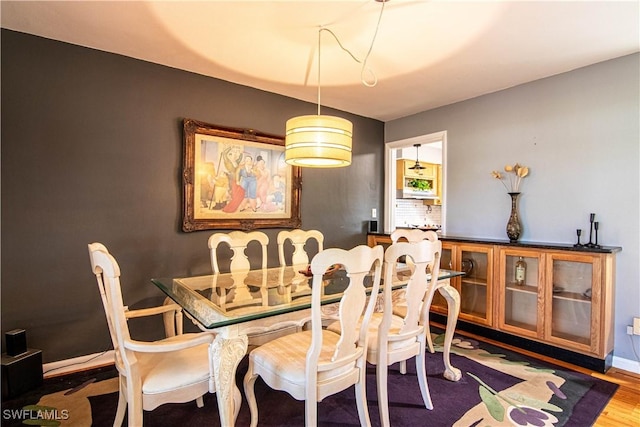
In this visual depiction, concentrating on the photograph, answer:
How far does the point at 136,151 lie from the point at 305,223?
1.88 meters

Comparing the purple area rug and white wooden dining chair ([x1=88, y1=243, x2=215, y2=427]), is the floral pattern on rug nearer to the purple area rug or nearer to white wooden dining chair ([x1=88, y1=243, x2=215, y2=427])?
the purple area rug

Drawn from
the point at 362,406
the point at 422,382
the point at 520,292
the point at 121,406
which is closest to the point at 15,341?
the point at 121,406

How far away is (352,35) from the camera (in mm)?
2438

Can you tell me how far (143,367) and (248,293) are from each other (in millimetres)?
650

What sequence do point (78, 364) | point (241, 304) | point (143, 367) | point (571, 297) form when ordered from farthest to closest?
point (571, 297)
point (78, 364)
point (241, 304)
point (143, 367)

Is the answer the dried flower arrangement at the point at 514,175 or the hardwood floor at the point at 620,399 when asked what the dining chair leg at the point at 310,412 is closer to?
the hardwood floor at the point at 620,399

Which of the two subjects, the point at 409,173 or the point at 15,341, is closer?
the point at 15,341

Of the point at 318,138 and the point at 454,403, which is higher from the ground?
the point at 318,138

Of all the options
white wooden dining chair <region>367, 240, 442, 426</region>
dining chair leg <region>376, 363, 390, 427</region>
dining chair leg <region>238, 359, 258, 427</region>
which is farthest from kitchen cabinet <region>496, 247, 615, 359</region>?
dining chair leg <region>238, 359, 258, 427</region>

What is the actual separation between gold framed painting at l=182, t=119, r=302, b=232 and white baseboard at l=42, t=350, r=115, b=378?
3.90 ft

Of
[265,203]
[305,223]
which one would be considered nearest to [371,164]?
[305,223]

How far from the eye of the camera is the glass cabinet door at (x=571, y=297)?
2680 mm

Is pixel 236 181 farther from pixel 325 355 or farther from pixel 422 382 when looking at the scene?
pixel 422 382

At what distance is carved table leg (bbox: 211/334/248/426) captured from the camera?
155 centimetres
